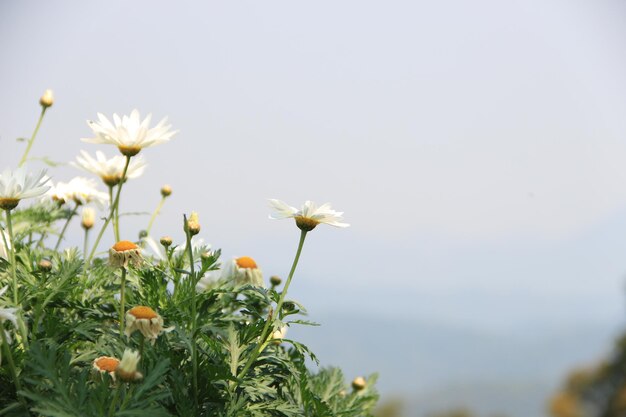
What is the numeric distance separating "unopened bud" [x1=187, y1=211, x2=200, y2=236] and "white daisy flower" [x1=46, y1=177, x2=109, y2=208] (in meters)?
0.80

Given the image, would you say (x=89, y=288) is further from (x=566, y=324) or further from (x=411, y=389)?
(x=566, y=324)

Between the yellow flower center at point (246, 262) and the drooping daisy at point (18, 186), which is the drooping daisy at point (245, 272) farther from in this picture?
the drooping daisy at point (18, 186)

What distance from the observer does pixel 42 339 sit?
52.1 inches

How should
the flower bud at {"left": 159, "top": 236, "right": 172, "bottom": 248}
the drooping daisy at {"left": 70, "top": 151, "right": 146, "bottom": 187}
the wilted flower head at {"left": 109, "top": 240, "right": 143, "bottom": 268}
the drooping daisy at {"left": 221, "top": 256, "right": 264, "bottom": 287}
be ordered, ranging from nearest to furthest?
the wilted flower head at {"left": 109, "top": 240, "right": 143, "bottom": 268}, the flower bud at {"left": 159, "top": 236, "right": 172, "bottom": 248}, the drooping daisy at {"left": 221, "top": 256, "right": 264, "bottom": 287}, the drooping daisy at {"left": 70, "top": 151, "right": 146, "bottom": 187}

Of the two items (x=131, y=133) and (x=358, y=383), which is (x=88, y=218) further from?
(x=358, y=383)

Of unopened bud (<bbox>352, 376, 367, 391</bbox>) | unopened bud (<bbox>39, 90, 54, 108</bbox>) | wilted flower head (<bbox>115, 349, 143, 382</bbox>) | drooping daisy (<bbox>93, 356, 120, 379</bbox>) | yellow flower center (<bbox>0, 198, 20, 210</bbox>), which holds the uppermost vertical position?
unopened bud (<bbox>39, 90, 54, 108</bbox>)

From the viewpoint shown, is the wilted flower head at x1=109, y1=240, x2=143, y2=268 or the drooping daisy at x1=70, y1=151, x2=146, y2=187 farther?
the drooping daisy at x1=70, y1=151, x2=146, y2=187

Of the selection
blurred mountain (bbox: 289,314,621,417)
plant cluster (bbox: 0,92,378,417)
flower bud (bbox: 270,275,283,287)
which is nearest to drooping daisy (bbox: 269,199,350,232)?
plant cluster (bbox: 0,92,378,417)

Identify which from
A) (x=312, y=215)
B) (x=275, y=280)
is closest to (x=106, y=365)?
(x=312, y=215)

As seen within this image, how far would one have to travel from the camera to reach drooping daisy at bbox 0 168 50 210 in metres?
1.31

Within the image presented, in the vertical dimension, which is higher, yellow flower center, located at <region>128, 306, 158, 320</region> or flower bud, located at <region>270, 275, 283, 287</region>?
flower bud, located at <region>270, 275, 283, 287</region>

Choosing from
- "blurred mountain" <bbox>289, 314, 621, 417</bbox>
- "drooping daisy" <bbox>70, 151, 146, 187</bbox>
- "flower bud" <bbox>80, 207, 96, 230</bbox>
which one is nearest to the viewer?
"drooping daisy" <bbox>70, 151, 146, 187</bbox>

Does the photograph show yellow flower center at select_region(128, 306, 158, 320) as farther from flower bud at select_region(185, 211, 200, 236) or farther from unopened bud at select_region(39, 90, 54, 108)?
unopened bud at select_region(39, 90, 54, 108)

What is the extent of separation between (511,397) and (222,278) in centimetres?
10653
